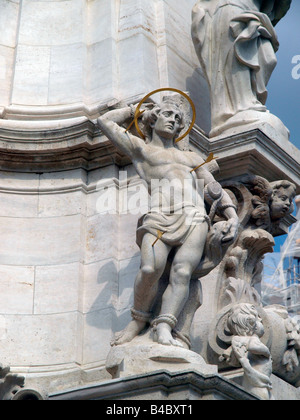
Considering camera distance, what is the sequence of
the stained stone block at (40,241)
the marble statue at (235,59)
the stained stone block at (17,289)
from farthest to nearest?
the marble statue at (235,59)
the stained stone block at (40,241)
the stained stone block at (17,289)

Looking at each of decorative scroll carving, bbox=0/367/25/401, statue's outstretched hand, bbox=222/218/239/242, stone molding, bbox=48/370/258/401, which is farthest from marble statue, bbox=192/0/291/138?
stone molding, bbox=48/370/258/401

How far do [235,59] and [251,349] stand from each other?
11.7ft

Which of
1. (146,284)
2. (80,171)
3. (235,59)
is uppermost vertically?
(235,59)

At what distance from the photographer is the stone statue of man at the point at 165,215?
9.43 m

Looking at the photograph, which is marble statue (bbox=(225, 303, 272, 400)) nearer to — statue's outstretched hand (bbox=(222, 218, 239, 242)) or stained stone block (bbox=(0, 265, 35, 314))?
statue's outstretched hand (bbox=(222, 218, 239, 242))

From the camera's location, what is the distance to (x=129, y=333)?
31.0ft

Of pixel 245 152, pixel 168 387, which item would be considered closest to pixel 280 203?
pixel 245 152

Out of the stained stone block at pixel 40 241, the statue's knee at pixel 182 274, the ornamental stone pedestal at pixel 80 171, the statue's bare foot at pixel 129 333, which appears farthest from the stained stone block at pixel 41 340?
the statue's knee at pixel 182 274

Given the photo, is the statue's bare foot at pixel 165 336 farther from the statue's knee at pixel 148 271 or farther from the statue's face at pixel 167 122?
the statue's face at pixel 167 122

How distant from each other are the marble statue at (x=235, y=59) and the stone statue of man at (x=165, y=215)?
4.78ft

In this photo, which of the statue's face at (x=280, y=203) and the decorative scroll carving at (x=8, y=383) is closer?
the decorative scroll carving at (x=8, y=383)

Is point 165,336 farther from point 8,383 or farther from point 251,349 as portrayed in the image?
point 8,383

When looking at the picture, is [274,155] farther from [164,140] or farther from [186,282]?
[186,282]

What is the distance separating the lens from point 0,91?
1196cm
